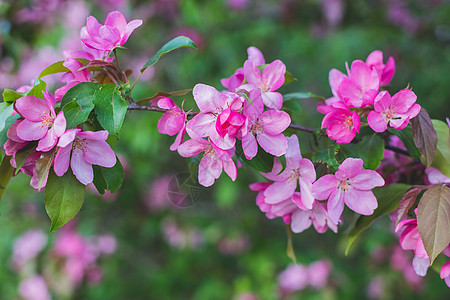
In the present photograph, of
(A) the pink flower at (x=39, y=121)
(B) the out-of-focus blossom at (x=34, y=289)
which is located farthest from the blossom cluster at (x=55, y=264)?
(A) the pink flower at (x=39, y=121)

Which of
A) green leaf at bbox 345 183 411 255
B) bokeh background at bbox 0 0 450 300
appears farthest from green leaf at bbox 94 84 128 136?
bokeh background at bbox 0 0 450 300

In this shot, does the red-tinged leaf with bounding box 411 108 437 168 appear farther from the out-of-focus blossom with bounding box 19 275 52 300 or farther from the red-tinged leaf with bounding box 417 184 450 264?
the out-of-focus blossom with bounding box 19 275 52 300

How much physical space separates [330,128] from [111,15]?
1.12 ft

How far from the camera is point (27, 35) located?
1.59 meters

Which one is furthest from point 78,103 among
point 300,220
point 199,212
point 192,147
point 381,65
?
point 199,212

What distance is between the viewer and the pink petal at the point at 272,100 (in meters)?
0.64

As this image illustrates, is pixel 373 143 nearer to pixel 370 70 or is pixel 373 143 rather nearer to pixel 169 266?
pixel 370 70

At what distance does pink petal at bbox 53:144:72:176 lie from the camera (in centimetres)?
56

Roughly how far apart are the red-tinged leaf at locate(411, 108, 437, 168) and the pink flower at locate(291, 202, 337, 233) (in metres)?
0.16

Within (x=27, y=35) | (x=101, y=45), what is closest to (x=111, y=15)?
(x=101, y=45)

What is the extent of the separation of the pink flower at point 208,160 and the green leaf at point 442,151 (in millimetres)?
316

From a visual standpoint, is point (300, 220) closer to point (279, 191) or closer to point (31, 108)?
point (279, 191)

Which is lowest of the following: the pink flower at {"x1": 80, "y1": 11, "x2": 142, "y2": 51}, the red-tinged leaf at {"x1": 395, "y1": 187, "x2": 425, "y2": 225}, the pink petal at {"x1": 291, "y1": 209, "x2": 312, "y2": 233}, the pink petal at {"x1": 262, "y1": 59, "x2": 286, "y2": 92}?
the pink petal at {"x1": 291, "y1": 209, "x2": 312, "y2": 233}

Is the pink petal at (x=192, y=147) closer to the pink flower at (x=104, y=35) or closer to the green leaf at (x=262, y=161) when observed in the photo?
the green leaf at (x=262, y=161)
